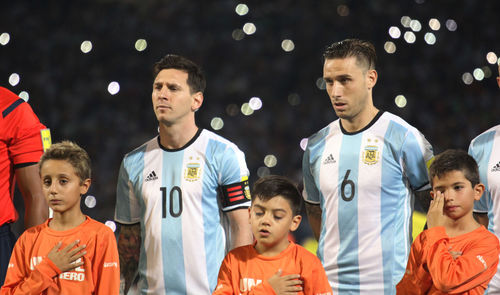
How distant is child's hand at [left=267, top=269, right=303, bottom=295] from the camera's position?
2604mm

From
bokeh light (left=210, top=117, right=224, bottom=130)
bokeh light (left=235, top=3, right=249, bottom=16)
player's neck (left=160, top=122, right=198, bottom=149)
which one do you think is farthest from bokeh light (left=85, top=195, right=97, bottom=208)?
player's neck (left=160, top=122, right=198, bottom=149)

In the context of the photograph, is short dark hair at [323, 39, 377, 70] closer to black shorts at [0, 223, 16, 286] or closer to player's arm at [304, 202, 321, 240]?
player's arm at [304, 202, 321, 240]

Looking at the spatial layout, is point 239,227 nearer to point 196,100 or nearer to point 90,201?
point 196,100

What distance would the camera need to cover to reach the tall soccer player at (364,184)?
3057mm

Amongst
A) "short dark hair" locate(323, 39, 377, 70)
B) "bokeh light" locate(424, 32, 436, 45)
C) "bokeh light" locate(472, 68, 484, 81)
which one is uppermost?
"bokeh light" locate(424, 32, 436, 45)

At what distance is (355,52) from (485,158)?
831mm

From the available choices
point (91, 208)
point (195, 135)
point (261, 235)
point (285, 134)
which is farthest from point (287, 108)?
point (261, 235)

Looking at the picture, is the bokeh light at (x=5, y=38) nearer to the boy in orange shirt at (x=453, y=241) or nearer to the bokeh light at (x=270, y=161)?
the bokeh light at (x=270, y=161)

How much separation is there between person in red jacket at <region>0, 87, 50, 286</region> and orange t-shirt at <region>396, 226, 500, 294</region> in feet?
5.31

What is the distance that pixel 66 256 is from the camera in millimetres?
2746

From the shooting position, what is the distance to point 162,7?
325 inches

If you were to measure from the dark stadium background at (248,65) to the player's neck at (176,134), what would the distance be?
4.11m

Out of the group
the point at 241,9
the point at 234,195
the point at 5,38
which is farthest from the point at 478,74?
the point at 234,195

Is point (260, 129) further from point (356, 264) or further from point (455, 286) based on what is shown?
point (455, 286)
